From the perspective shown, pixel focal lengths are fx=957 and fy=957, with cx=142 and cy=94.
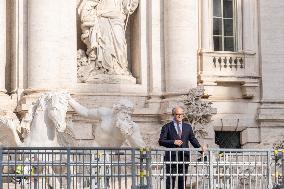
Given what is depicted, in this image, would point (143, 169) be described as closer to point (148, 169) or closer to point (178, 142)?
point (148, 169)

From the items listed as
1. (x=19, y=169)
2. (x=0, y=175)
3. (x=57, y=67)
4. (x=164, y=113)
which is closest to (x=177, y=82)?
(x=164, y=113)

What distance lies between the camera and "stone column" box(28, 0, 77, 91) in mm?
21203

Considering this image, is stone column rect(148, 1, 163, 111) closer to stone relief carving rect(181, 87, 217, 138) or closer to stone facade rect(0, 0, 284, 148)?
stone facade rect(0, 0, 284, 148)

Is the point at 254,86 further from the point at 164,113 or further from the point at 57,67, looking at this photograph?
the point at 57,67

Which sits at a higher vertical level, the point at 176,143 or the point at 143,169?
the point at 176,143

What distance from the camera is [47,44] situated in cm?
2128

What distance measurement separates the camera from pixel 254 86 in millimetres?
23484

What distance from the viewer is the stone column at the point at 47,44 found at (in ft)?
69.6

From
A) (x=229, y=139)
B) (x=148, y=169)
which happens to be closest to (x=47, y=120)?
(x=148, y=169)

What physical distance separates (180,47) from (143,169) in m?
9.05

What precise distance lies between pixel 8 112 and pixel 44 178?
7164 mm

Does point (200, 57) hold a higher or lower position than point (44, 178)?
higher

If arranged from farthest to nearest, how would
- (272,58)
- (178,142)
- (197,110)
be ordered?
1. (272,58)
2. (197,110)
3. (178,142)

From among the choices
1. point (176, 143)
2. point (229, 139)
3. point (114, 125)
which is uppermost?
point (114, 125)
